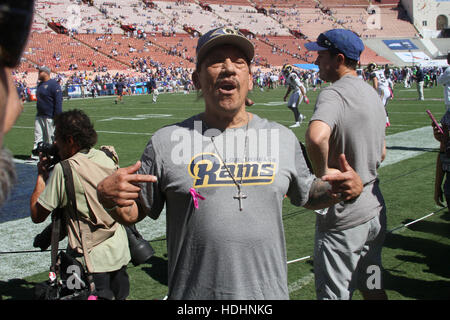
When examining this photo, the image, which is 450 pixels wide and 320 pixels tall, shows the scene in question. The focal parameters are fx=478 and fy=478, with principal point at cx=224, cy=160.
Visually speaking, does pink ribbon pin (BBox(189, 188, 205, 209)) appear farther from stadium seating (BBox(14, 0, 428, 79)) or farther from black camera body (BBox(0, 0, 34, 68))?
stadium seating (BBox(14, 0, 428, 79))

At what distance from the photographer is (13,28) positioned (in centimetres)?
92

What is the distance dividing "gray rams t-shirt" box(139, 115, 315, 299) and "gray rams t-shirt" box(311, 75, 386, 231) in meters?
0.84

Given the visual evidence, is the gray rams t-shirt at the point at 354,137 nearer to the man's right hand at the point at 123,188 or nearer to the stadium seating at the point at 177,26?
the man's right hand at the point at 123,188

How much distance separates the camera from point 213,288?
2.05 meters

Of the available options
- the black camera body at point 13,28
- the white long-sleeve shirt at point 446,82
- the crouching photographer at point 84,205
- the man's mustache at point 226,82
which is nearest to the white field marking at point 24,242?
the crouching photographer at point 84,205

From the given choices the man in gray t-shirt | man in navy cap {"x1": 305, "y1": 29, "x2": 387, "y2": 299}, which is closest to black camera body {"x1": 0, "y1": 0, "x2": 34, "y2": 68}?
the man in gray t-shirt

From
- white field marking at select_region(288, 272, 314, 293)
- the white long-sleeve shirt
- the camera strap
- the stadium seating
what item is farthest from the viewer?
the stadium seating

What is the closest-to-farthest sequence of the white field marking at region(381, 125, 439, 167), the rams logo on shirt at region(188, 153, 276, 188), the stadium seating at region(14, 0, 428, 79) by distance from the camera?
the rams logo on shirt at region(188, 153, 276, 188) → the white field marking at region(381, 125, 439, 167) → the stadium seating at region(14, 0, 428, 79)

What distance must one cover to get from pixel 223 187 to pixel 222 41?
683mm

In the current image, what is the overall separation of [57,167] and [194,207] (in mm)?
1483

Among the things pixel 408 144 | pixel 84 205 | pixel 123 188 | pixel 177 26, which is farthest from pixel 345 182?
pixel 177 26

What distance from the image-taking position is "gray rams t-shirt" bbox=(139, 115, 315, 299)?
2.05 meters

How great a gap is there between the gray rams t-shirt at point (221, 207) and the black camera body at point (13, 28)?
3.92 ft
